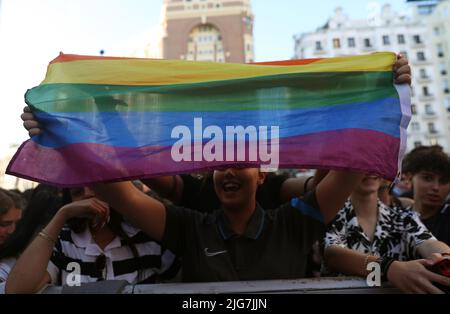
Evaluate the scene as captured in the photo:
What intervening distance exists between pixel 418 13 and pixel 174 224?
212ft

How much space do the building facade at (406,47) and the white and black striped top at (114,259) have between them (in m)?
52.6

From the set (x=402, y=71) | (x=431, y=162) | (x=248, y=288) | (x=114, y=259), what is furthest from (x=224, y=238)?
(x=431, y=162)

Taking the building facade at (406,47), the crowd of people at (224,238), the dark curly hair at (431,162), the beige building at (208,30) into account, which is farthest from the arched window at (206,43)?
the crowd of people at (224,238)

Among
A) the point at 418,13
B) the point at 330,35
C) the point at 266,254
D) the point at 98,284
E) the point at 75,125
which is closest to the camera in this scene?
the point at 98,284

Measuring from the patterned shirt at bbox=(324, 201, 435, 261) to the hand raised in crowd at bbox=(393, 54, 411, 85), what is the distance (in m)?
0.73

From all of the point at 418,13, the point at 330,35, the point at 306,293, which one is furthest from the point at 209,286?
the point at 418,13

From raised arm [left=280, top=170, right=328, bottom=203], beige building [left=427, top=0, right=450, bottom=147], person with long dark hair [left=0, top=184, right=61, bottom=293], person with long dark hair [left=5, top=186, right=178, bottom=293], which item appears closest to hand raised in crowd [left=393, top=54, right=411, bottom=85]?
raised arm [left=280, top=170, right=328, bottom=203]

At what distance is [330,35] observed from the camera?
53062 mm

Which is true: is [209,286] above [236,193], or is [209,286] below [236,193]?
below

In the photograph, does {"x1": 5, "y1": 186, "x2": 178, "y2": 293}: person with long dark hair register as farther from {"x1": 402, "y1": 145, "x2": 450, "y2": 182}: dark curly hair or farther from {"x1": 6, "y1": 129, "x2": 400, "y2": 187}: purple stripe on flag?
{"x1": 402, "y1": 145, "x2": 450, "y2": 182}: dark curly hair

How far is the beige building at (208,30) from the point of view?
191ft

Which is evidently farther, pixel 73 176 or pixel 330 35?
pixel 330 35

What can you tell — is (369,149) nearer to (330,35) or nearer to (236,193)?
(236,193)

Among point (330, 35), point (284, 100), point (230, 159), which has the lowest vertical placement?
point (230, 159)
